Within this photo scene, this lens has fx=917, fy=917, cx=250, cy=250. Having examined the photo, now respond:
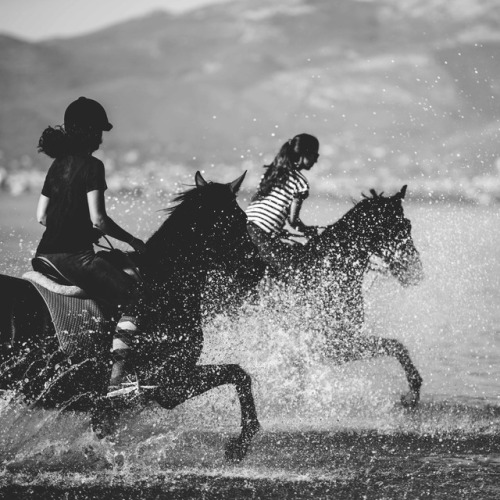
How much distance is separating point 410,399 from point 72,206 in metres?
3.25

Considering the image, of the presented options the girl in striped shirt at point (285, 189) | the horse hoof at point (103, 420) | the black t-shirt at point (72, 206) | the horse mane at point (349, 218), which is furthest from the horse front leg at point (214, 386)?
the girl in striped shirt at point (285, 189)

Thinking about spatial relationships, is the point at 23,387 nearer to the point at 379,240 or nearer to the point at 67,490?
the point at 67,490

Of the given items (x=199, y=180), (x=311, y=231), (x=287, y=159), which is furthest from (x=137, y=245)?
(x=287, y=159)

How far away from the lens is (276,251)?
724 cm

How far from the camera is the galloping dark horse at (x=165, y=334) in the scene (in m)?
5.13

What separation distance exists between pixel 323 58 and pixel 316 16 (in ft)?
5.12

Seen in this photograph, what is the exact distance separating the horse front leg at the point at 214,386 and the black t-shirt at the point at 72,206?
94 cm

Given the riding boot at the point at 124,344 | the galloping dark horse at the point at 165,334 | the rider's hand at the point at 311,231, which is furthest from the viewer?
the rider's hand at the point at 311,231

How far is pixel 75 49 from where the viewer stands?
2895cm

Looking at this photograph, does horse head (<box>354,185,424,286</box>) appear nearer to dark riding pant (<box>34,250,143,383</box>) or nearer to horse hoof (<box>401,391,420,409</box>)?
horse hoof (<box>401,391,420,409</box>)

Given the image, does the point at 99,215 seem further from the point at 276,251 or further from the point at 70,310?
the point at 276,251

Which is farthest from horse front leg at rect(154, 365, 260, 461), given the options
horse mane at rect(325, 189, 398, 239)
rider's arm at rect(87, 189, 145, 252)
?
horse mane at rect(325, 189, 398, 239)

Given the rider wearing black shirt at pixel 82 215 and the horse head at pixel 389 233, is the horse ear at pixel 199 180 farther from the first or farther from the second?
the horse head at pixel 389 233

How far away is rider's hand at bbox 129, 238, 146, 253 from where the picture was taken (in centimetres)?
510
